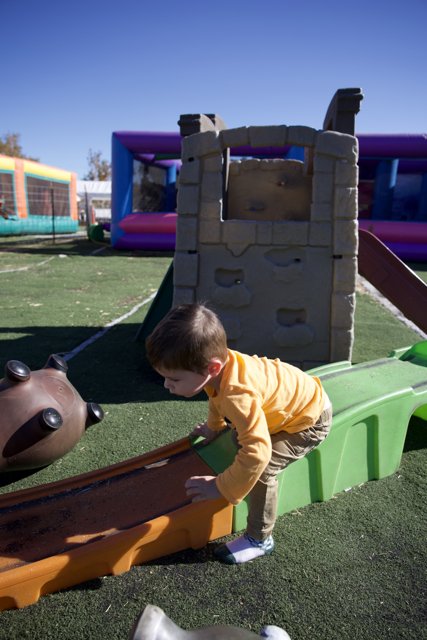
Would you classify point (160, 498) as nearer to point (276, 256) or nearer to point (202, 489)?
point (202, 489)

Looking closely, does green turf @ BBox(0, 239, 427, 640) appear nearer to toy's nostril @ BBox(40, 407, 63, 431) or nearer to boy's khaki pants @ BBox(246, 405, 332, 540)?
boy's khaki pants @ BBox(246, 405, 332, 540)

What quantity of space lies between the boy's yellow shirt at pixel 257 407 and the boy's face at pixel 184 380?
3.4 inches

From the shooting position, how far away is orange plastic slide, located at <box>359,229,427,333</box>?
4672mm

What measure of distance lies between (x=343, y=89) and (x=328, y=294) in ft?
6.09

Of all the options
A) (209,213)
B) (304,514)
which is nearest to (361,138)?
(209,213)

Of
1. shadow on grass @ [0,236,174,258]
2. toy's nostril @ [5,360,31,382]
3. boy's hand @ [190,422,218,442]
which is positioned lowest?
shadow on grass @ [0,236,174,258]

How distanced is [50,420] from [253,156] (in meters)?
14.2

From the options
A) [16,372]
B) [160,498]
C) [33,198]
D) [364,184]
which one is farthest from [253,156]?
[160,498]

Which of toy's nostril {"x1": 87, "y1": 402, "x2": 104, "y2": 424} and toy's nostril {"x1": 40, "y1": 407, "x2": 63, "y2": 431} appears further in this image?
toy's nostril {"x1": 87, "y1": 402, "x2": 104, "y2": 424}

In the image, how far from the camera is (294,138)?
13.9ft

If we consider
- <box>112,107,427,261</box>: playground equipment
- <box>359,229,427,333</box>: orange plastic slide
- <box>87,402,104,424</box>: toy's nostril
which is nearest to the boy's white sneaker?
<box>87,402,104,424</box>: toy's nostril

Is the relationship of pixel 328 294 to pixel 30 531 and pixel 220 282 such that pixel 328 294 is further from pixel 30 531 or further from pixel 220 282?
pixel 30 531

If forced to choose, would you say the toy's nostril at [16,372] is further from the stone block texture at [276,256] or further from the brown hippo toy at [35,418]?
the stone block texture at [276,256]

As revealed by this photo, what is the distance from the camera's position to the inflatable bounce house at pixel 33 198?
→ 2189 centimetres
